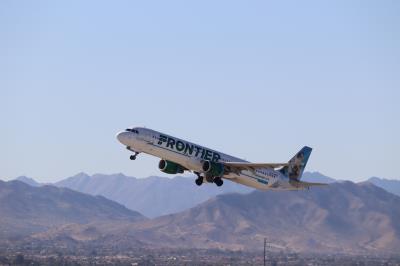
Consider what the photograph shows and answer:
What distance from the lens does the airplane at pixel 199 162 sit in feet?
310

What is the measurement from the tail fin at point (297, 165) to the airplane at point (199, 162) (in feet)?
6.63

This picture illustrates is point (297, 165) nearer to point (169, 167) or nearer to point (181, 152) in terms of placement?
point (169, 167)

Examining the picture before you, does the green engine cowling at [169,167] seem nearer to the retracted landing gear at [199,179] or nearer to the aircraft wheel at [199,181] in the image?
the retracted landing gear at [199,179]

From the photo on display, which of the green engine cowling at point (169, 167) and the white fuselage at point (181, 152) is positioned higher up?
the white fuselage at point (181, 152)

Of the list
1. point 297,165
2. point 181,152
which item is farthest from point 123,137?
point 297,165

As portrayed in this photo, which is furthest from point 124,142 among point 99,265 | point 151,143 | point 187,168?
point 99,265

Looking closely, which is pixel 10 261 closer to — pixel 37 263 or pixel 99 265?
pixel 37 263

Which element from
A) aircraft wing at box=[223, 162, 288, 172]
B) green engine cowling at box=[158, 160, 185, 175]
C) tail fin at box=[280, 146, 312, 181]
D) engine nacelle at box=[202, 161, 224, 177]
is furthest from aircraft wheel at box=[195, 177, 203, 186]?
tail fin at box=[280, 146, 312, 181]

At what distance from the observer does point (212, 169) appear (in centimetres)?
9875

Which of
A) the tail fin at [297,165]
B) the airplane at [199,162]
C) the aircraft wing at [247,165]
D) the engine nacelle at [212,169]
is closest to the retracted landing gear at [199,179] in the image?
the airplane at [199,162]

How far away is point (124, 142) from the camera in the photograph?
3708 inches

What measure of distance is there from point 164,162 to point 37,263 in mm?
94069

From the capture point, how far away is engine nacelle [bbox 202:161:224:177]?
324 ft

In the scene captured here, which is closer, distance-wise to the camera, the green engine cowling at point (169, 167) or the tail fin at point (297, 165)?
the green engine cowling at point (169, 167)
